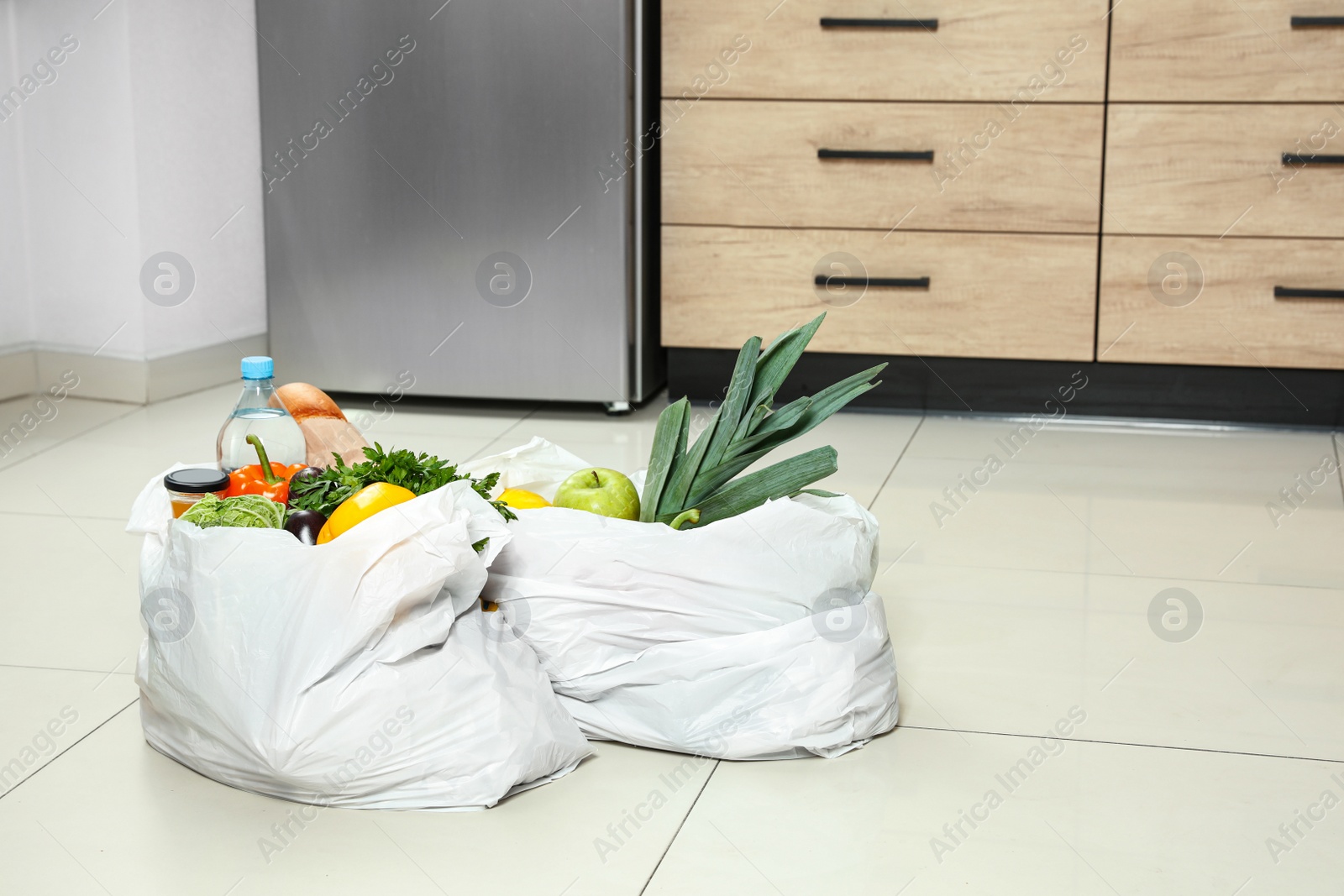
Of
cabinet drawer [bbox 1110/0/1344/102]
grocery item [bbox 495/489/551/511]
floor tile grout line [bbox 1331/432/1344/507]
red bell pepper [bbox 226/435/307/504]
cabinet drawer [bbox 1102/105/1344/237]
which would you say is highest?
cabinet drawer [bbox 1110/0/1344/102]

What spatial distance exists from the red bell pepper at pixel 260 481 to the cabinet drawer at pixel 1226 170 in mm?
1821

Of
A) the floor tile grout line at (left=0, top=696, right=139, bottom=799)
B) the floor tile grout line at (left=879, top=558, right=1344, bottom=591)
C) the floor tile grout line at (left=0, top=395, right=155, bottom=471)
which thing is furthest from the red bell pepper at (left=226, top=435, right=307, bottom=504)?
the floor tile grout line at (left=0, top=395, right=155, bottom=471)

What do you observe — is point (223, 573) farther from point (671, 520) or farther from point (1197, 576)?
point (1197, 576)

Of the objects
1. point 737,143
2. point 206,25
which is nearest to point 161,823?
point 737,143

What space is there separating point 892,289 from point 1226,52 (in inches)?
29.6

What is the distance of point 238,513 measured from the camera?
3.83 feet

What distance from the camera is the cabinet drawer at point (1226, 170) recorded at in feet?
7.94

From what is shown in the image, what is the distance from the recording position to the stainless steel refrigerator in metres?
2.52

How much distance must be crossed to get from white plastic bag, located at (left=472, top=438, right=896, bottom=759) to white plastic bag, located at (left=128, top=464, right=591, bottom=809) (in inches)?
3.4

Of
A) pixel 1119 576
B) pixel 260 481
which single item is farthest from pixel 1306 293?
pixel 260 481

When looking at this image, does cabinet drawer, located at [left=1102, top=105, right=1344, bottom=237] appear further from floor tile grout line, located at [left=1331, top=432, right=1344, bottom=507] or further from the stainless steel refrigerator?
the stainless steel refrigerator

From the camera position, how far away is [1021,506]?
2045mm

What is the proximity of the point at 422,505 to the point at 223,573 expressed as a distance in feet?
0.58

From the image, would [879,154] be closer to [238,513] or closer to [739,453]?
[739,453]
